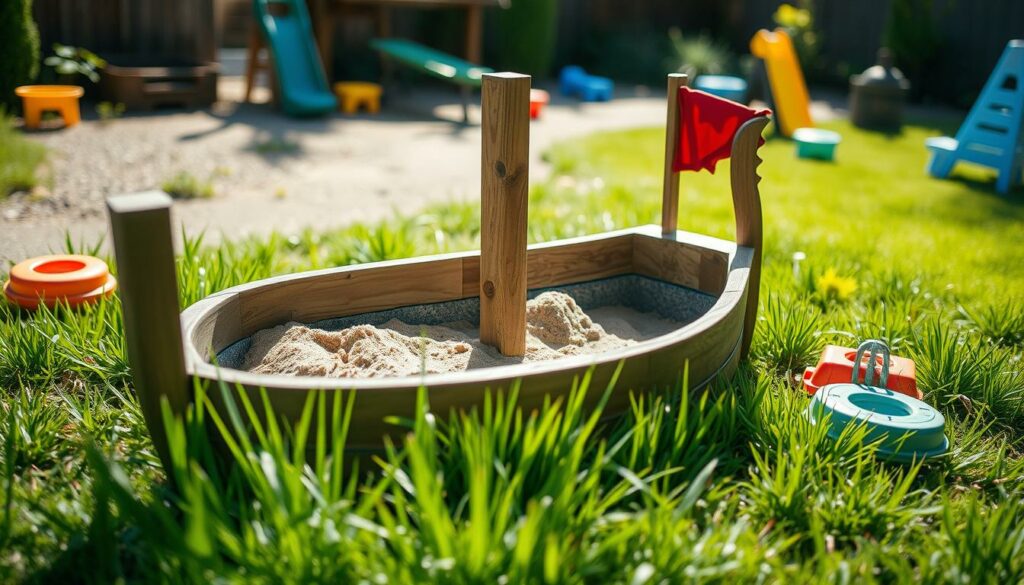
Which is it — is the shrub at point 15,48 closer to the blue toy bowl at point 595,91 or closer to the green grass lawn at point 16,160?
the green grass lawn at point 16,160

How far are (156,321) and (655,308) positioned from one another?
1.88m

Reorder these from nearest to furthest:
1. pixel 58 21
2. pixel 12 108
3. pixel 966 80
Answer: pixel 12 108, pixel 58 21, pixel 966 80

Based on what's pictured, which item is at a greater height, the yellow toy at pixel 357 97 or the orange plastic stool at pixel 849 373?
the yellow toy at pixel 357 97

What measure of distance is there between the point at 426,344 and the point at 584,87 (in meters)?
8.67

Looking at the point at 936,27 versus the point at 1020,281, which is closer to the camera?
the point at 1020,281

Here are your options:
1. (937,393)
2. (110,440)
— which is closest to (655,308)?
(937,393)

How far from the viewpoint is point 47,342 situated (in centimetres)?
284

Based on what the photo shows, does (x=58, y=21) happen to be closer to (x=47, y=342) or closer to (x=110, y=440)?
(x=47, y=342)

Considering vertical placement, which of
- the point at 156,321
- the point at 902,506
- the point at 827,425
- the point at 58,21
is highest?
the point at 58,21

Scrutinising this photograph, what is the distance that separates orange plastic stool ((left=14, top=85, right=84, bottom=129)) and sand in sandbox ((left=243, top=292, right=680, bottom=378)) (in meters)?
5.41

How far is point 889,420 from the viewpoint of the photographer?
2.45 meters

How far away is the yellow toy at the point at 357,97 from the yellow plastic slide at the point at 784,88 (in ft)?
12.7

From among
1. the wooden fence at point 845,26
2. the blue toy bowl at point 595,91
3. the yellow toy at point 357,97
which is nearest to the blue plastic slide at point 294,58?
the yellow toy at point 357,97

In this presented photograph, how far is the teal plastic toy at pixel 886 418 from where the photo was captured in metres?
2.41
